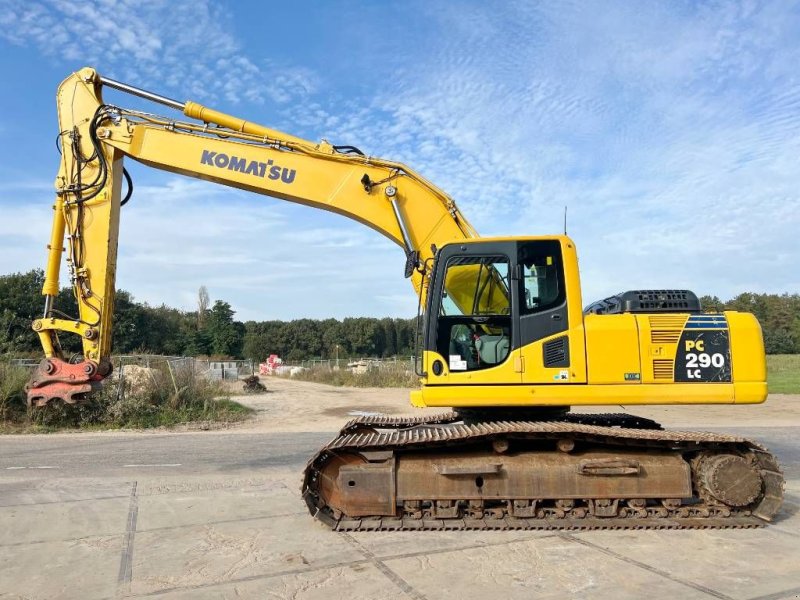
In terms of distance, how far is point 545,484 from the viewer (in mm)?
6059

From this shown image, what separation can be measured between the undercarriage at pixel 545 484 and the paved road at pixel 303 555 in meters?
0.21

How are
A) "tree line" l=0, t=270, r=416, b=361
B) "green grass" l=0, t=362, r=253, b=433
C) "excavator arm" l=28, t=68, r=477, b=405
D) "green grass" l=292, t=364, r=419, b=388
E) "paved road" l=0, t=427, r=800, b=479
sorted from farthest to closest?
1. "tree line" l=0, t=270, r=416, b=361
2. "green grass" l=292, t=364, r=419, b=388
3. "green grass" l=0, t=362, r=253, b=433
4. "paved road" l=0, t=427, r=800, b=479
5. "excavator arm" l=28, t=68, r=477, b=405

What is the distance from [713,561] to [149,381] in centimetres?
1599

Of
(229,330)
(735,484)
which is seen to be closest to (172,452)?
(735,484)

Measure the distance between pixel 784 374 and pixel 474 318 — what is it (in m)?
37.8

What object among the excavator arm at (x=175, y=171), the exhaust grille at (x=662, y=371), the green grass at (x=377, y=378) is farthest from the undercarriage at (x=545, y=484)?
the green grass at (x=377, y=378)

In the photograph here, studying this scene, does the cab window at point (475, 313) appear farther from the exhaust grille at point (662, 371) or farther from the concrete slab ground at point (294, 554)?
the concrete slab ground at point (294, 554)

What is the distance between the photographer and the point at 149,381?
17812 mm

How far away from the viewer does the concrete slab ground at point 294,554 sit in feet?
14.8

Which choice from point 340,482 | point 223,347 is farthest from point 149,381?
point 223,347

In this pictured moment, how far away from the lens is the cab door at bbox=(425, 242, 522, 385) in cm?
629

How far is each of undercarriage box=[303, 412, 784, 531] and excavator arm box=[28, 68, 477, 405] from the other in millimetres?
2217

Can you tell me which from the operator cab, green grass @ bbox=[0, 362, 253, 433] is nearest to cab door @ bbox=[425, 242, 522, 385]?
the operator cab

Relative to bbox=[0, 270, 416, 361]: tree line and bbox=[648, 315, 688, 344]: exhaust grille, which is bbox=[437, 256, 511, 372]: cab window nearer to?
bbox=[648, 315, 688, 344]: exhaust grille
